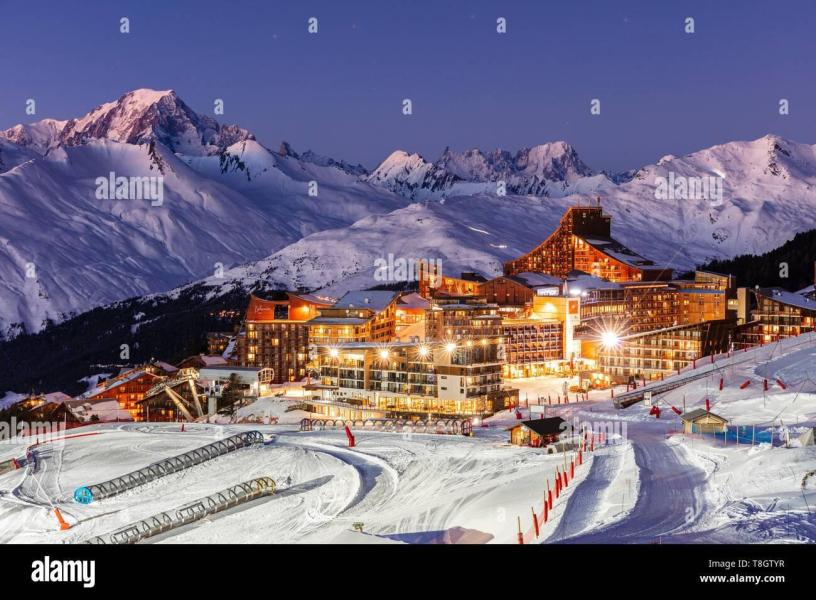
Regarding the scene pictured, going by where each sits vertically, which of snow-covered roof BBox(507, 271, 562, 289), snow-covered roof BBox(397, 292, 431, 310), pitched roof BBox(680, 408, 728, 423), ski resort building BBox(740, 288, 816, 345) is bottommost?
pitched roof BBox(680, 408, 728, 423)

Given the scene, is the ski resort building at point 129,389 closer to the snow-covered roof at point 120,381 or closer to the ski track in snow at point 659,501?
the snow-covered roof at point 120,381

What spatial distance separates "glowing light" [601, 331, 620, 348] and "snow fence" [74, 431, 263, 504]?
38.0 meters

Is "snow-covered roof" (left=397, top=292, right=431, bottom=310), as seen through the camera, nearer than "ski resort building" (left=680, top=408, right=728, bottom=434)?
No

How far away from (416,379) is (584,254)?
64.4 metres

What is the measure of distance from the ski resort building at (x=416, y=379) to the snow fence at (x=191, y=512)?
28531 millimetres

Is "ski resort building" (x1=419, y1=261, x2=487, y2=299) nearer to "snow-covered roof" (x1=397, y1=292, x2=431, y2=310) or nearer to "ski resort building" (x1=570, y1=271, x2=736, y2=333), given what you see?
"snow-covered roof" (x1=397, y1=292, x2=431, y2=310)

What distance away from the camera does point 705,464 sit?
3856cm

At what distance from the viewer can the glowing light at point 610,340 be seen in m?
81.6

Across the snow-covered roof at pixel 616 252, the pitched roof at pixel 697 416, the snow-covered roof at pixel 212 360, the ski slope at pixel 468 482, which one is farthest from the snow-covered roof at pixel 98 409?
the snow-covered roof at pixel 616 252

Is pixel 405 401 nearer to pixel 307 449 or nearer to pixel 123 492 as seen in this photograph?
pixel 307 449

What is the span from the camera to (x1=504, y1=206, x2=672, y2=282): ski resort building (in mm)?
124188

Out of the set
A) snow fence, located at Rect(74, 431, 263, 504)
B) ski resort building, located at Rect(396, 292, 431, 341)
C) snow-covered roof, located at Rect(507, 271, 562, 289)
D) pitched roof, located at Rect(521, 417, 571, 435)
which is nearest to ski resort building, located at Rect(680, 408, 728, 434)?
pitched roof, located at Rect(521, 417, 571, 435)

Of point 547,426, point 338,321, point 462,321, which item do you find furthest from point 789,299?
point 547,426
